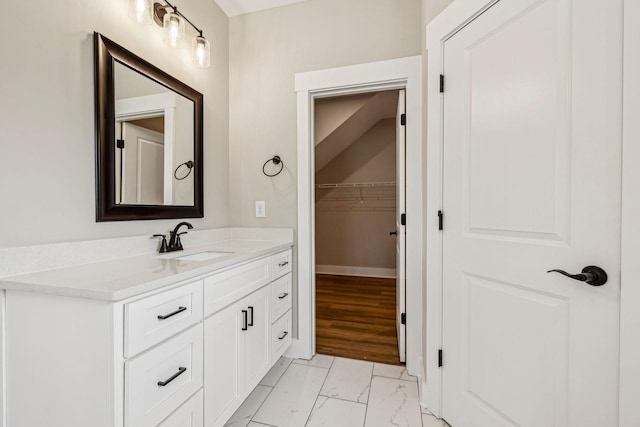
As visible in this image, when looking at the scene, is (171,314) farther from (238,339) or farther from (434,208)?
(434,208)

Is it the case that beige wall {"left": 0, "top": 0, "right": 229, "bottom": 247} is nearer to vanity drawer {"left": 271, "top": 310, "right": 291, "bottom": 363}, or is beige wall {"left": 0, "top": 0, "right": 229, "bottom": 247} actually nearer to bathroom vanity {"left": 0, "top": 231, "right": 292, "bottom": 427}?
bathroom vanity {"left": 0, "top": 231, "right": 292, "bottom": 427}

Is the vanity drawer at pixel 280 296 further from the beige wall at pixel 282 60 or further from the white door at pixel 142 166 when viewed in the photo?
the white door at pixel 142 166

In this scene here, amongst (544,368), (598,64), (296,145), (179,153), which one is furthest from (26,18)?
(544,368)

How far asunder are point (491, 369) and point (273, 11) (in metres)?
2.64

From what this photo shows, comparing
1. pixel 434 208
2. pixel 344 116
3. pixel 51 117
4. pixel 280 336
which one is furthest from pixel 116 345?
pixel 344 116

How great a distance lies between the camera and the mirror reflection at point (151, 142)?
1361 mm

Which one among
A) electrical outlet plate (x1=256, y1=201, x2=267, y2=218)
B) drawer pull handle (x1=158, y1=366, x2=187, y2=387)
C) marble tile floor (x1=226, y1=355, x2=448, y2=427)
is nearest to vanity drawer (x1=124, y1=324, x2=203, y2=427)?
drawer pull handle (x1=158, y1=366, x2=187, y2=387)

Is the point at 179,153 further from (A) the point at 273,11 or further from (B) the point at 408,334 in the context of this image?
(B) the point at 408,334

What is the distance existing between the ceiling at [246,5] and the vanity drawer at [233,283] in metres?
1.89

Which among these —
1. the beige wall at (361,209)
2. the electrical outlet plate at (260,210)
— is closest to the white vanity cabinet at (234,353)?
the electrical outlet plate at (260,210)

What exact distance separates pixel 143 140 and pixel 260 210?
912 mm

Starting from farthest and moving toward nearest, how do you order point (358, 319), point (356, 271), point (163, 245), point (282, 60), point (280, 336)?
point (356, 271)
point (358, 319)
point (282, 60)
point (280, 336)
point (163, 245)

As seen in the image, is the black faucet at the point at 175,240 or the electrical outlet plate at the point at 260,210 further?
the electrical outlet plate at the point at 260,210

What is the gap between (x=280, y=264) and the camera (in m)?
1.89
